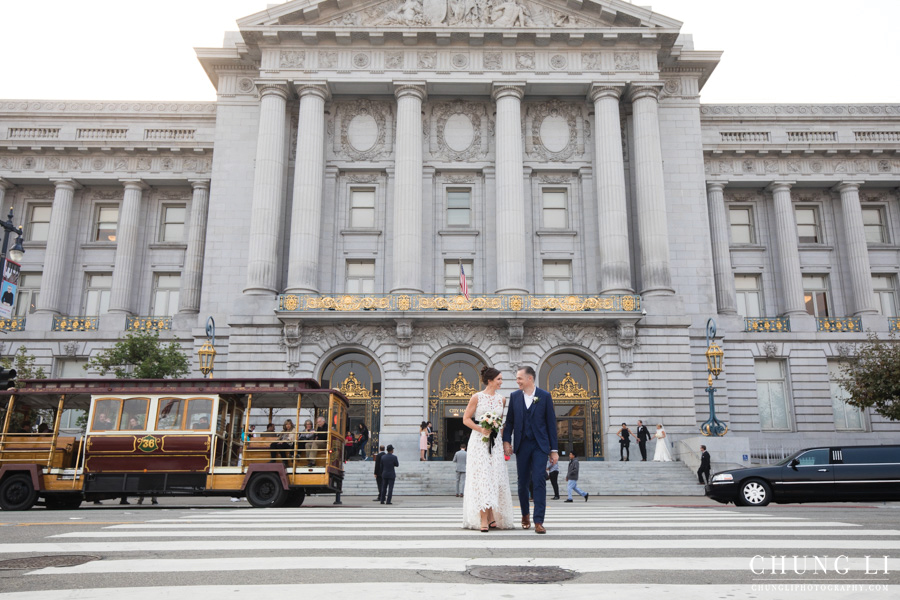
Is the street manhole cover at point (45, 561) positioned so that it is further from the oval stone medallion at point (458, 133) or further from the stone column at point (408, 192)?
the oval stone medallion at point (458, 133)

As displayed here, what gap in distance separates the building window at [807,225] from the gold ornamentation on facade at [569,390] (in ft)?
60.7

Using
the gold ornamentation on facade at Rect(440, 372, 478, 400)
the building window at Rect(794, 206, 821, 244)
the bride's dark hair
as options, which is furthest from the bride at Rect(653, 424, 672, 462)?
the bride's dark hair

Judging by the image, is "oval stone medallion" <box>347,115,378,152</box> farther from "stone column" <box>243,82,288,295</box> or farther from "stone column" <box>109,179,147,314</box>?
"stone column" <box>109,179,147,314</box>

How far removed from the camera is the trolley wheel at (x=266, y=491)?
1827cm

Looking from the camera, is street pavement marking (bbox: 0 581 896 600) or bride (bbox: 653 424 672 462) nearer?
street pavement marking (bbox: 0 581 896 600)

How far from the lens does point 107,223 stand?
43.8 metres

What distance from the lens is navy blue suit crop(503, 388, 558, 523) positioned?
348 inches

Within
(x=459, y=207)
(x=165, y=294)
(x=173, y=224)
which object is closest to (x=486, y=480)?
(x=459, y=207)

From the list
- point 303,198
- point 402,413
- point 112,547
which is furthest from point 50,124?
point 112,547

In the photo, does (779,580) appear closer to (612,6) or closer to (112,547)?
(112,547)

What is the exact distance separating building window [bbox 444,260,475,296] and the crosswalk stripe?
29.1 metres

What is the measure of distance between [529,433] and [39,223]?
4333 centimetres


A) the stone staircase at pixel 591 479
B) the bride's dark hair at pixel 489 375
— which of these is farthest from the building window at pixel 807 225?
the bride's dark hair at pixel 489 375

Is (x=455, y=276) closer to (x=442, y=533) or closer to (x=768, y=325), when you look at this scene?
(x=768, y=325)
